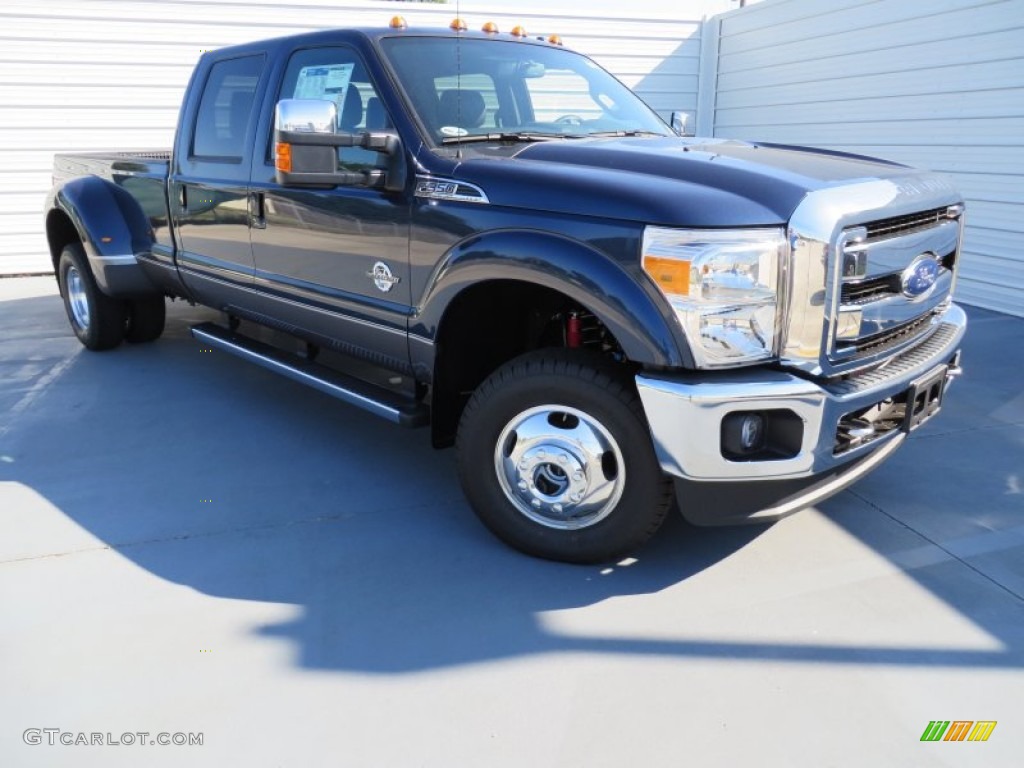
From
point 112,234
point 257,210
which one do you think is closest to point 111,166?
point 112,234

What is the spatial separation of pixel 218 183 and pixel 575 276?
260 cm

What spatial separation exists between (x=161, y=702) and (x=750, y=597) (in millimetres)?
1937

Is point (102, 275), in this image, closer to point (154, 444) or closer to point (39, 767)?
point (154, 444)

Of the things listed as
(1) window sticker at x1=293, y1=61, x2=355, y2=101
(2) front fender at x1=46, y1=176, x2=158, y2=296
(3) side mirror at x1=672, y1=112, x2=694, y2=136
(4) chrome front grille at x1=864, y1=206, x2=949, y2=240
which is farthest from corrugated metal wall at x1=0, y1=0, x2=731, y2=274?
(4) chrome front grille at x1=864, y1=206, x2=949, y2=240

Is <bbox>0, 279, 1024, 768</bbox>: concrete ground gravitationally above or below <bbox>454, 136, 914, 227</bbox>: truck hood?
below

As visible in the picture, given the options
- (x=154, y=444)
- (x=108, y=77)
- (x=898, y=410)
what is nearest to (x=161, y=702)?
(x=154, y=444)

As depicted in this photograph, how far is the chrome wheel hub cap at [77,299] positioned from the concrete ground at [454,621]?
2245 millimetres

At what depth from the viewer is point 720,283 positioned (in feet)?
8.44

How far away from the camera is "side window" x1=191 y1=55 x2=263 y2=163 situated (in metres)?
4.43

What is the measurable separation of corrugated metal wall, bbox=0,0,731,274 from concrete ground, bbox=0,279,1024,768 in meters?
6.70

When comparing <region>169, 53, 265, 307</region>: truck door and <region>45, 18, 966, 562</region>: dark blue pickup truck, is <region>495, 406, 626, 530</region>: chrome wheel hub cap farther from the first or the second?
<region>169, 53, 265, 307</region>: truck door

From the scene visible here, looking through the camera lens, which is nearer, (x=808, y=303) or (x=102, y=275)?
(x=808, y=303)

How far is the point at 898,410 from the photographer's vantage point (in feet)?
9.97

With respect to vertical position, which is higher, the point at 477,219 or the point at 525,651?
the point at 477,219
